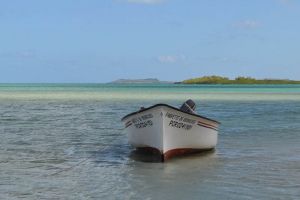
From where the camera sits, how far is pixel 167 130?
14.5 meters

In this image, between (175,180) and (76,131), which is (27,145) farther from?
(175,180)

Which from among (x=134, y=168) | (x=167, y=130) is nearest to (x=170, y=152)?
(x=167, y=130)

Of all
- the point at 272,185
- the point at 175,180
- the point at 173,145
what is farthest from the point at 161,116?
the point at 272,185

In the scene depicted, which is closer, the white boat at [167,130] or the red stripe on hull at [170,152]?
the white boat at [167,130]

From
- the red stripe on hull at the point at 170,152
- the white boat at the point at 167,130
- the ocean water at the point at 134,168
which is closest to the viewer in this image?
the ocean water at the point at 134,168

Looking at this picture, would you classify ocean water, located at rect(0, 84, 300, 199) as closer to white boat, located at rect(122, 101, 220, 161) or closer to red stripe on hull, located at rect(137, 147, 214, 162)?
red stripe on hull, located at rect(137, 147, 214, 162)

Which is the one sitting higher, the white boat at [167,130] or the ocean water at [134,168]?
the white boat at [167,130]

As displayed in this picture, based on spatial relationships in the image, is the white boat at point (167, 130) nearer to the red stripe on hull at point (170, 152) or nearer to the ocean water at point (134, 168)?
the red stripe on hull at point (170, 152)

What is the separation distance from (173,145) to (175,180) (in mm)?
3084

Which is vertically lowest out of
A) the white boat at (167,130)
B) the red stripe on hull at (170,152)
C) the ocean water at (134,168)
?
the ocean water at (134,168)

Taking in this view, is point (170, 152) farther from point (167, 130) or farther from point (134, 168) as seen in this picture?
point (134, 168)

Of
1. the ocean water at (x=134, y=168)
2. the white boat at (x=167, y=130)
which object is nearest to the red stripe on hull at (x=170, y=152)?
the white boat at (x=167, y=130)

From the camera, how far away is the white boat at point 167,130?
47.4 feet

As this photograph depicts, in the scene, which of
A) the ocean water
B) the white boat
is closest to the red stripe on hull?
the white boat
